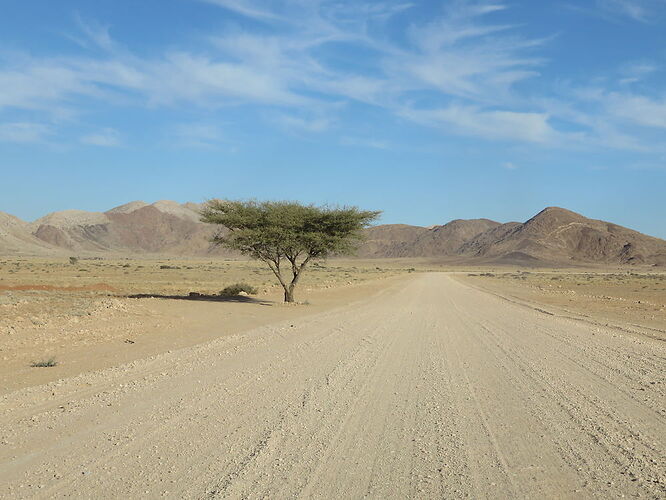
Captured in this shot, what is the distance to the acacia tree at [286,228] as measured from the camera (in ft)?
104

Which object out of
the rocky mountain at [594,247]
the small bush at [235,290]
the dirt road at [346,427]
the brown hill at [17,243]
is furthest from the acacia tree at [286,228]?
the rocky mountain at [594,247]

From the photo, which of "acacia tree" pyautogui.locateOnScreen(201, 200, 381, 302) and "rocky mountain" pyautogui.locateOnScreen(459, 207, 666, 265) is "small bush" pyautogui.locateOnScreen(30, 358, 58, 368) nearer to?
"acacia tree" pyautogui.locateOnScreen(201, 200, 381, 302)

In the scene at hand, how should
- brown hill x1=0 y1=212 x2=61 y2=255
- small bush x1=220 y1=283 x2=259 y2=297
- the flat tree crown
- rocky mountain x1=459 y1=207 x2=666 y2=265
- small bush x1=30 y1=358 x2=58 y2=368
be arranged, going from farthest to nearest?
rocky mountain x1=459 y1=207 x2=666 y2=265 → brown hill x1=0 y1=212 x2=61 y2=255 → small bush x1=220 y1=283 x2=259 y2=297 → the flat tree crown → small bush x1=30 y1=358 x2=58 y2=368

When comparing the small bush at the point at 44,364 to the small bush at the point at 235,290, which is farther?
the small bush at the point at 235,290

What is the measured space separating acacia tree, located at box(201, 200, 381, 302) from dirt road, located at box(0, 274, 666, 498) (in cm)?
1747

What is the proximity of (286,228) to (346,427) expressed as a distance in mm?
24868

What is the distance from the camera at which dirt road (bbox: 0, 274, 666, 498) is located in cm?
577

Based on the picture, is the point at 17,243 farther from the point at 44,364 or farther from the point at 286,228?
the point at 44,364

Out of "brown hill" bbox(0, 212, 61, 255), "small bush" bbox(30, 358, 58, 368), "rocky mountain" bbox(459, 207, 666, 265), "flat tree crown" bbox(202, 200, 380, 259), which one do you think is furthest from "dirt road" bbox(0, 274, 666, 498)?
"rocky mountain" bbox(459, 207, 666, 265)

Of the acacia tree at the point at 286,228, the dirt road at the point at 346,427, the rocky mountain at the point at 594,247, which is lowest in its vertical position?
the dirt road at the point at 346,427

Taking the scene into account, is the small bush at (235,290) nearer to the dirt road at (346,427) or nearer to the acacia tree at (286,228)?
the acacia tree at (286,228)

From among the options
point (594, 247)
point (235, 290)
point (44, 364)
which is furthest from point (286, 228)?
point (594, 247)

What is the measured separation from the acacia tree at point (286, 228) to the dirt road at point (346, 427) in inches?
688

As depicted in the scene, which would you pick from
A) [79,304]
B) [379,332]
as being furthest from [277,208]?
[379,332]
